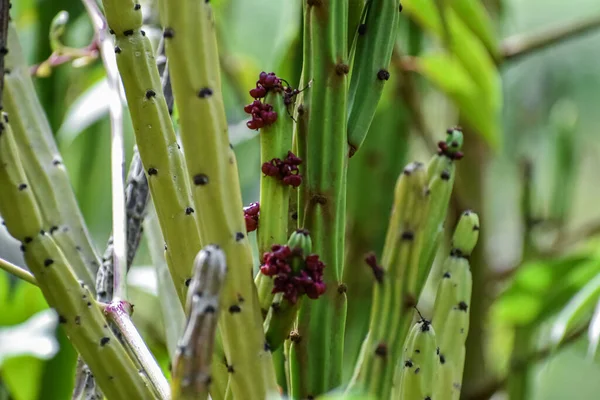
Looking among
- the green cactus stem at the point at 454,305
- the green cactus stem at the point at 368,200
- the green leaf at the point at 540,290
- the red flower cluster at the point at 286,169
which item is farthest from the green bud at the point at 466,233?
the green cactus stem at the point at 368,200

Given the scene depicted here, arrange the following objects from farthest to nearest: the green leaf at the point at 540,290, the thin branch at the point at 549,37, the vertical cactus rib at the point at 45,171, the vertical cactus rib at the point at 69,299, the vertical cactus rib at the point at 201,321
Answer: the thin branch at the point at 549,37
the green leaf at the point at 540,290
the vertical cactus rib at the point at 45,171
the vertical cactus rib at the point at 69,299
the vertical cactus rib at the point at 201,321

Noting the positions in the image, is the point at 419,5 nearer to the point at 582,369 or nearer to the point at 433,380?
the point at 433,380

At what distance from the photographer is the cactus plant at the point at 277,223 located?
0.33 meters

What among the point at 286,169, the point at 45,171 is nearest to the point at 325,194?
the point at 286,169

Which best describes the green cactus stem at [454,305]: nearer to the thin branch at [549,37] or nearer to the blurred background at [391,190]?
the blurred background at [391,190]

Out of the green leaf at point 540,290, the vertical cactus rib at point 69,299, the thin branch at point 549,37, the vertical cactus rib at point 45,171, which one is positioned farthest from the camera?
the thin branch at point 549,37

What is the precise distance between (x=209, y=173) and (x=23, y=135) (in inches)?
9.8

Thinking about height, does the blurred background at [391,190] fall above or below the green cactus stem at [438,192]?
above

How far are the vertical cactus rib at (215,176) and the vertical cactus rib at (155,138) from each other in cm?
6

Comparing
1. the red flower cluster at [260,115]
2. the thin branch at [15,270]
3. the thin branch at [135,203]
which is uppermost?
the thin branch at [135,203]

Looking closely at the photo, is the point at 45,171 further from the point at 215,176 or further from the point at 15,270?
the point at 215,176

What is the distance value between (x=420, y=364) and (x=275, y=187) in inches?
4.4

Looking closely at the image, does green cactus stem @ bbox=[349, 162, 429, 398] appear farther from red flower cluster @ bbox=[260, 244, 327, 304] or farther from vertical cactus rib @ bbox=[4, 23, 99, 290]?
vertical cactus rib @ bbox=[4, 23, 99, 290]

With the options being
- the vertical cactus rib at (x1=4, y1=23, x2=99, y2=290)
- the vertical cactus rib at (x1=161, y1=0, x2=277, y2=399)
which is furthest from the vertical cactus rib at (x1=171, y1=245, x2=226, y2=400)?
the vertical cactus rib at (x1=4, y1=23, x2=99, y2=290)
